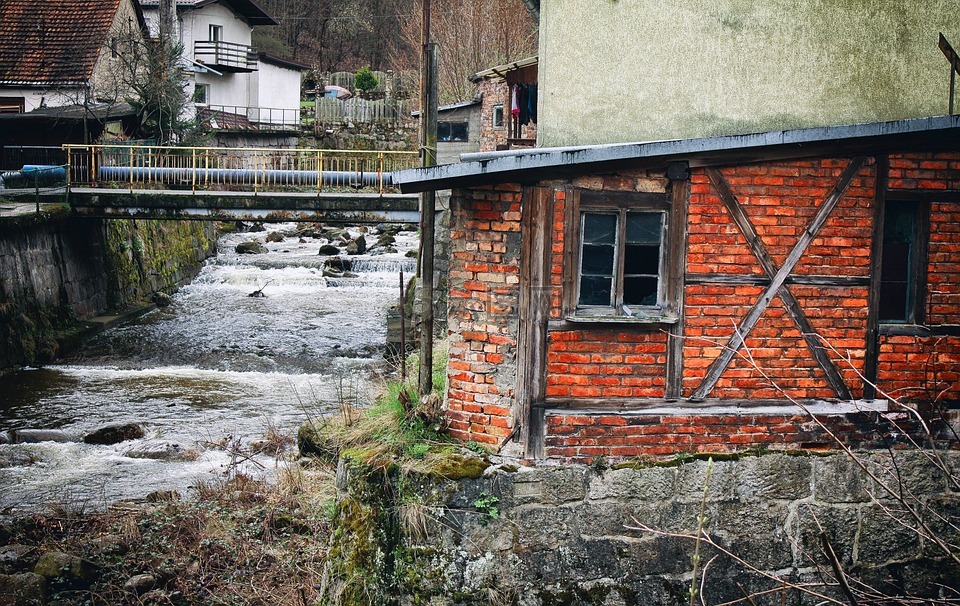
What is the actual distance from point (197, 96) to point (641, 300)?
3777cm

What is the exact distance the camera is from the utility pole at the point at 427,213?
8375 mm

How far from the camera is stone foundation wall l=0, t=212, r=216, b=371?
1822cm

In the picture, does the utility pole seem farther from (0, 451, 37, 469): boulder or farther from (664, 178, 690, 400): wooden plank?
(0, 451, 37, 469): boulder

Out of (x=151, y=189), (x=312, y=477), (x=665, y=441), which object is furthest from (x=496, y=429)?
(x=151, y=189)

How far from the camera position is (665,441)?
24.6 ft

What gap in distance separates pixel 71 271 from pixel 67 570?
1377 cm

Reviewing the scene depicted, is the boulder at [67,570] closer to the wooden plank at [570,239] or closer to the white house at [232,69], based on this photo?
the wooden plank at [570,239]

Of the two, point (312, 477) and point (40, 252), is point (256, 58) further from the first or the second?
point (312, 477)

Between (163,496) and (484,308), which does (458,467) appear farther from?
(163,496)

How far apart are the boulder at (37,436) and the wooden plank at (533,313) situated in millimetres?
8857

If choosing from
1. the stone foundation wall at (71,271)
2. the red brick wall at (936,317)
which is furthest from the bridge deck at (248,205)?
the red brick wall at (936,317)

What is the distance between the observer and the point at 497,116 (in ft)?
77.2

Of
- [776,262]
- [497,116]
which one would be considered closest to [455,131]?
[497,116]

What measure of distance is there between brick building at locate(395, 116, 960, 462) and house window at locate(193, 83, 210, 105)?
36728mm
